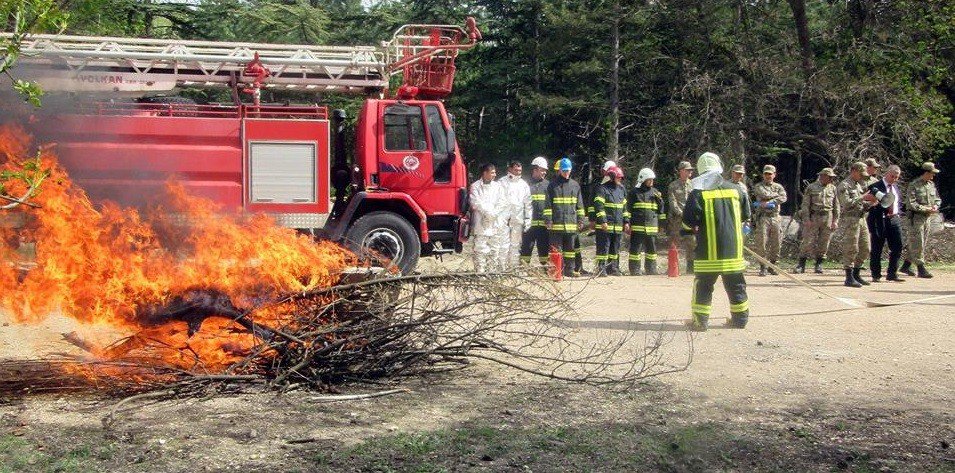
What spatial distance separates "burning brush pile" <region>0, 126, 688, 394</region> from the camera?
7.00 metres

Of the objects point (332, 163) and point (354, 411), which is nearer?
point (354, 411)

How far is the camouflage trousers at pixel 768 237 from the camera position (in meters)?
16.2

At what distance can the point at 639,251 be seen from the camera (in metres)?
16.6

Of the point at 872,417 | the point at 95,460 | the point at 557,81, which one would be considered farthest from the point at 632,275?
the point at 557,81

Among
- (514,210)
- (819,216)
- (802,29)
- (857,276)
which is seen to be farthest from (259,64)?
(802,29)

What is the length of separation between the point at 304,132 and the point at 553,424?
7.94 metres

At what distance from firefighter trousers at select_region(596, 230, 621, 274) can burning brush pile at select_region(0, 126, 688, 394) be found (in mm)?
8339

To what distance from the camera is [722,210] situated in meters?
10.2

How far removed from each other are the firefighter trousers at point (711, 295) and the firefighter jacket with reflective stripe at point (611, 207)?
5.82m

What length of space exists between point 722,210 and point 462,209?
4.51 m

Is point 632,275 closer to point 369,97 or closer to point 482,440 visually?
point 369,97

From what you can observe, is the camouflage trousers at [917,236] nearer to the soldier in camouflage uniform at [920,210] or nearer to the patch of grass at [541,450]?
the soldier in camouflage uniform at [920,210]

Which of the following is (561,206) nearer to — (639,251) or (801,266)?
(639,251)

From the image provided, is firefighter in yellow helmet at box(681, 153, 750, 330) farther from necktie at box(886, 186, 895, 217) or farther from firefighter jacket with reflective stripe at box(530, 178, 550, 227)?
necktie at box(886, 186, 895, 217)
